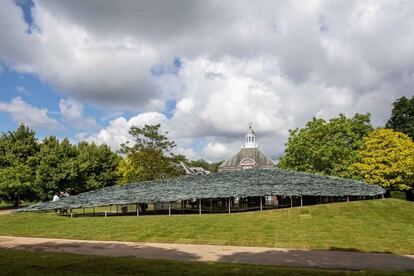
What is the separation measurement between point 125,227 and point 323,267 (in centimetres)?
1709

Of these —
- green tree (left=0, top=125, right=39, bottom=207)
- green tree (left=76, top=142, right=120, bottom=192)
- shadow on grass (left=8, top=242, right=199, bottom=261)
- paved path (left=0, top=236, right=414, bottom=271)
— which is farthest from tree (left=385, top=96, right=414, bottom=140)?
green tree (left=0, top=125, right=39, bottom=207)

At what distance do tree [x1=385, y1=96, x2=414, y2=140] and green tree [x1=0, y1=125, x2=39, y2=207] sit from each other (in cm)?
5622

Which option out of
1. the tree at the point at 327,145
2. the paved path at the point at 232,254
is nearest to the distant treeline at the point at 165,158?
the tree at the point at 327,145

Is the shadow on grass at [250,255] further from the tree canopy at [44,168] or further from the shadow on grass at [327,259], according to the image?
the tree canopy at [44,168]

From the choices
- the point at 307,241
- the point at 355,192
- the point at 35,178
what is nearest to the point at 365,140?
the point at 355,192

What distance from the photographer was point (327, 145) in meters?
47.9

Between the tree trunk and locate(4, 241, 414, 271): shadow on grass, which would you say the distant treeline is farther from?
locate(4, 241, 414, 271): shadow on grass

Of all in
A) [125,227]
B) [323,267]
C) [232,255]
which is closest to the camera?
[323,267]

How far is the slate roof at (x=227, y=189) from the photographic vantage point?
3569 cm

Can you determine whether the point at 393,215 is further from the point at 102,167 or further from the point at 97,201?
the point at 102,167

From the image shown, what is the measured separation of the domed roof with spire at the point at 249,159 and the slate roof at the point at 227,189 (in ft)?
162

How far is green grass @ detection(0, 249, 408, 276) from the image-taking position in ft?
42.3

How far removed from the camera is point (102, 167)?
64188 mm

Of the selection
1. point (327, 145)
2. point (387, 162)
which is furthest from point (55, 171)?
point (387, 162)
